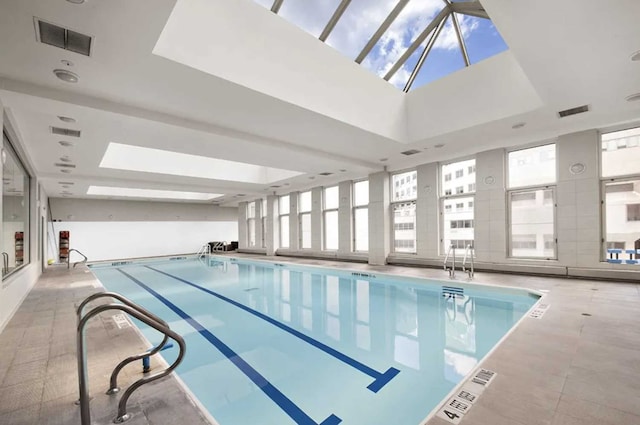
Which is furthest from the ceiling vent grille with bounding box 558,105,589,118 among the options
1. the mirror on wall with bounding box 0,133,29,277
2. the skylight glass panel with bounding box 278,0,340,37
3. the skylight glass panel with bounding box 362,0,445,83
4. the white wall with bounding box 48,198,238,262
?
the white wall with bounding box 48,198,238,262

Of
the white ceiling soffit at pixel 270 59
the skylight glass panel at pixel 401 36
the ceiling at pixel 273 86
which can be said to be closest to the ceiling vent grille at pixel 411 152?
the ceiling at pixel 273 86

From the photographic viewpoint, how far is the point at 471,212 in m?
6.89

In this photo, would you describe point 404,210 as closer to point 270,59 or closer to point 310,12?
point 310,12

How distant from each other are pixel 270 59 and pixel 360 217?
657 centimetres

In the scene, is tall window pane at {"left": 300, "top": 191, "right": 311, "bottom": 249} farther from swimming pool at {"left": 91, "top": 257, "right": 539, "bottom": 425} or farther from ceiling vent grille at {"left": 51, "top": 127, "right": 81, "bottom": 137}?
ceiling vent grille at {"left": 51, "top": 127, "right": 81, "bottom": 137}

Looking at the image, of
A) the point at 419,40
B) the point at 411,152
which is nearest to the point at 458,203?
the point at 411,152

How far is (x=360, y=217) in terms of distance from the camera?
31.5 ft

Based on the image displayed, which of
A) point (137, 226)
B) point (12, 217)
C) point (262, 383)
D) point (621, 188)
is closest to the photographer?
point (262, 383)

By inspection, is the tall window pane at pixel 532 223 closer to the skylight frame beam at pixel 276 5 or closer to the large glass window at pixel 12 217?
the skylight frame beam at pixel 276 5

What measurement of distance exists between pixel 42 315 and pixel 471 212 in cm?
799

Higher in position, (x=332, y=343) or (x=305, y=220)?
(x=305, y=220)

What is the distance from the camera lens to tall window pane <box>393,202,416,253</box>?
805cm

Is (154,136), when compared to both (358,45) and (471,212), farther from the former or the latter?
(471,212)

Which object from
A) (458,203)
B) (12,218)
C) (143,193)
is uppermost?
(143,193)
